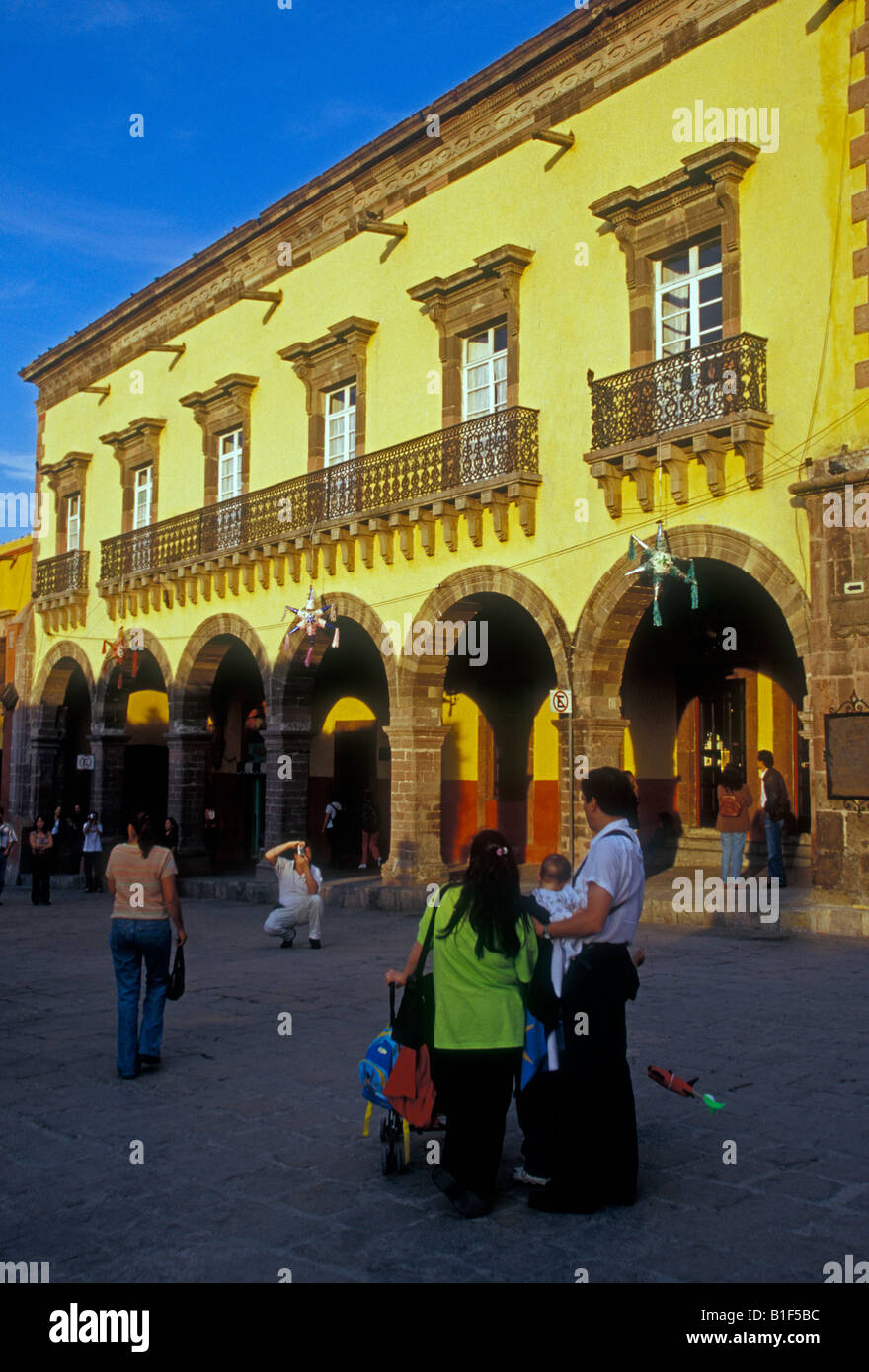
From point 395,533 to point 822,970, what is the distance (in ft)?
31.8

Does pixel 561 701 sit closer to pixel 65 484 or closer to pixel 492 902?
pixel 492 902

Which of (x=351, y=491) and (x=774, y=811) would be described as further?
(x=351, y=491)

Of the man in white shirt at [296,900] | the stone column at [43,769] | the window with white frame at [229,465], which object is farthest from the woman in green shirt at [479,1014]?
the stone column at [43,769]

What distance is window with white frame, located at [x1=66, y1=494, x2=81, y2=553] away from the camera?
1112 inches

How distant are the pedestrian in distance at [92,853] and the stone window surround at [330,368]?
7.94 meters

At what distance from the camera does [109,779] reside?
25656mm

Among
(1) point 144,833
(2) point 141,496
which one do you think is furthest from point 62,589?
(1) point 144,833

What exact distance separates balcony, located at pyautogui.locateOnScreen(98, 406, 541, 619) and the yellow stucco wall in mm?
254

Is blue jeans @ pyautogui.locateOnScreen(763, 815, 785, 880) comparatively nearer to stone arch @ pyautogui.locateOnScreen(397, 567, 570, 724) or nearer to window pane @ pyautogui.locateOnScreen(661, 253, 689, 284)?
stone arch @ pyautogui.locateOnScreen(397, 567, 570, 724)

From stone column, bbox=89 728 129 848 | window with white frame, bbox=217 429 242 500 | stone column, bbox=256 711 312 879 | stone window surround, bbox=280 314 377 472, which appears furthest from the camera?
stone column, bbox=89 728 129 848

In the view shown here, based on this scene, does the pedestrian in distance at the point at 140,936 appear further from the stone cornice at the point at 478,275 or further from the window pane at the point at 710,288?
the stone cornice at the point at 478,275

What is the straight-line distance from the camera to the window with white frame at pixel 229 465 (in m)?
22.2

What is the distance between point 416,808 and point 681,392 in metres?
6.76

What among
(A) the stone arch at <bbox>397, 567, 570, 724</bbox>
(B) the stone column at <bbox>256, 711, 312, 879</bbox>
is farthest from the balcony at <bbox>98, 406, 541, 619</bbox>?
(B) the stone column at <bbox>256, 711, 312, 879</bbox>
